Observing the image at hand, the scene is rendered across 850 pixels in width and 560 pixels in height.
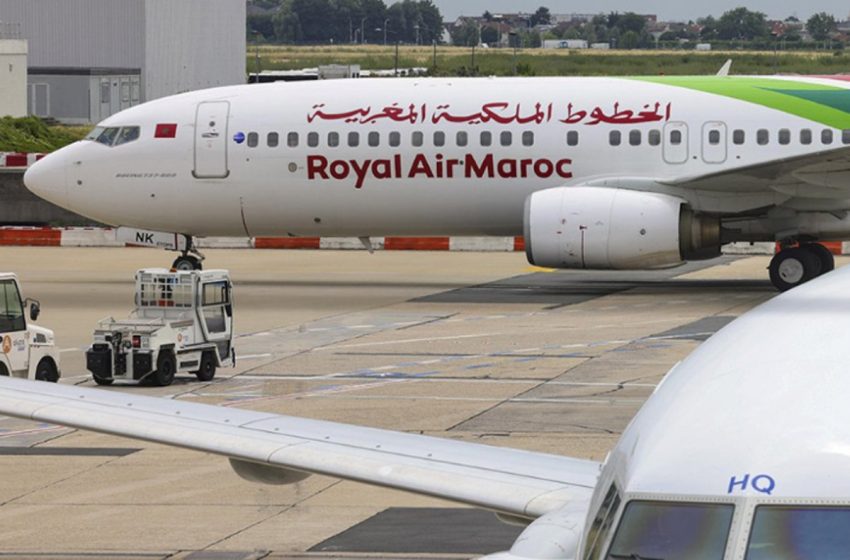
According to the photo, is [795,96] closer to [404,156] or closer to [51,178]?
[404,156]

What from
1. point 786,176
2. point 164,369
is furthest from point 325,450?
point 786,176

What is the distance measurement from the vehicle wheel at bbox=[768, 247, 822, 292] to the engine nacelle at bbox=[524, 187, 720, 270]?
191 cm

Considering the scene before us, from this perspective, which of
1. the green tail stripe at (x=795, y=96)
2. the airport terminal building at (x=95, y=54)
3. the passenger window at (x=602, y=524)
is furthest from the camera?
the airport terminal building at (x=95, y=54)

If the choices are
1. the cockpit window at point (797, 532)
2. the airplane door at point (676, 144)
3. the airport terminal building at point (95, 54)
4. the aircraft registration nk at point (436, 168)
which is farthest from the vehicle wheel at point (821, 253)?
the airport terminal building at point (95, 54)

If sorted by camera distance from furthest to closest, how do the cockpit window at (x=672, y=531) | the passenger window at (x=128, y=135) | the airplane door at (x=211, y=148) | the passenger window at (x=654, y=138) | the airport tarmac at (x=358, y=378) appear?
the passenger window at (x=128, y=135) < the airplane door at (x=211, y=148) < the passenger window at (x=654, y=138) < the airport tarmac at (x=358, y=378) < the cockpit window at (x=672, y=531)

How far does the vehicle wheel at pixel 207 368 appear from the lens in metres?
22.9

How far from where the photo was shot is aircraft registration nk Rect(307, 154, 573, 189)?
32.0m

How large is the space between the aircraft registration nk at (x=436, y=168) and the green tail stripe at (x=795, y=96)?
2735 mm

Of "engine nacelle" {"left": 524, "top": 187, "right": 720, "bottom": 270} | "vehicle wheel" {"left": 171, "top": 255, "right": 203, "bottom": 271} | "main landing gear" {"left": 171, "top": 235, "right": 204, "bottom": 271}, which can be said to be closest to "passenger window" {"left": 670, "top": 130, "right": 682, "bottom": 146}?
"engine nacelle" {"left": 524, "top": 187, "right": 720, "bottom": 270}

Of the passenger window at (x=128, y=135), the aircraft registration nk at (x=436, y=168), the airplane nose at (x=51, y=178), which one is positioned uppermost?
the passenger window at (x=128, y=135)

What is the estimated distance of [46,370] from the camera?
73.6ft

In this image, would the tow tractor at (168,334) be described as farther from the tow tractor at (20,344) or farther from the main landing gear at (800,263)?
the main landing gear at (800,263)

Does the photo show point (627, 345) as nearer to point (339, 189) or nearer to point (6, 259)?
point (339, 189)

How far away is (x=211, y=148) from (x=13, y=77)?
54298mm
